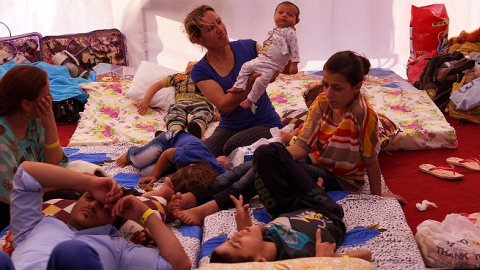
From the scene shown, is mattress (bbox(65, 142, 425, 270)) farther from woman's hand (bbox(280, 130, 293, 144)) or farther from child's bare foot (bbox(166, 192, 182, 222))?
woman's hand (bbox(280, 130, 293, 144))

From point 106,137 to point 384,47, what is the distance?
138 inches

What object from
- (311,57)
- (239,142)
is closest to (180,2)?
Result: (311,57)

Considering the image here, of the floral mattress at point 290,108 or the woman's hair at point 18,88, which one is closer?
the woman's hair at point 18,88

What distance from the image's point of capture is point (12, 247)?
1395 millimetres

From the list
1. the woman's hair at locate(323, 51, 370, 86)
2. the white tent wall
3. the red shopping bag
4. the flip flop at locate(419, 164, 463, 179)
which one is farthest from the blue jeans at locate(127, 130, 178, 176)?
the red shopping bag

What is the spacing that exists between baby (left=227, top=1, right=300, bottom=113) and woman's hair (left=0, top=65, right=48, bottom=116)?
39.9 inches

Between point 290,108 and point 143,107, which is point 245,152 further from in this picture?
point 143,107

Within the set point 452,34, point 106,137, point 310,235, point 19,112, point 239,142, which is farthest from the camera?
point 452,34

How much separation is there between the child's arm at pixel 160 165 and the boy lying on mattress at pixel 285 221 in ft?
2.25

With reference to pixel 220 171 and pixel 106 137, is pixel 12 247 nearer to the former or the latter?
pixel 220 171

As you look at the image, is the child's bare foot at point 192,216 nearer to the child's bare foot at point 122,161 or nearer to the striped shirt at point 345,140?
the striped shirt at point 345,140

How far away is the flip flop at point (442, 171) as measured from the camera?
94.0 inches

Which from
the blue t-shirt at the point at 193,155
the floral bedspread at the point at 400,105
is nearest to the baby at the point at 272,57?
the blue t-shirt at the point at 193,155

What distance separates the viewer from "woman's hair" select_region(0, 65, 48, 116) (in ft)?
5.57
